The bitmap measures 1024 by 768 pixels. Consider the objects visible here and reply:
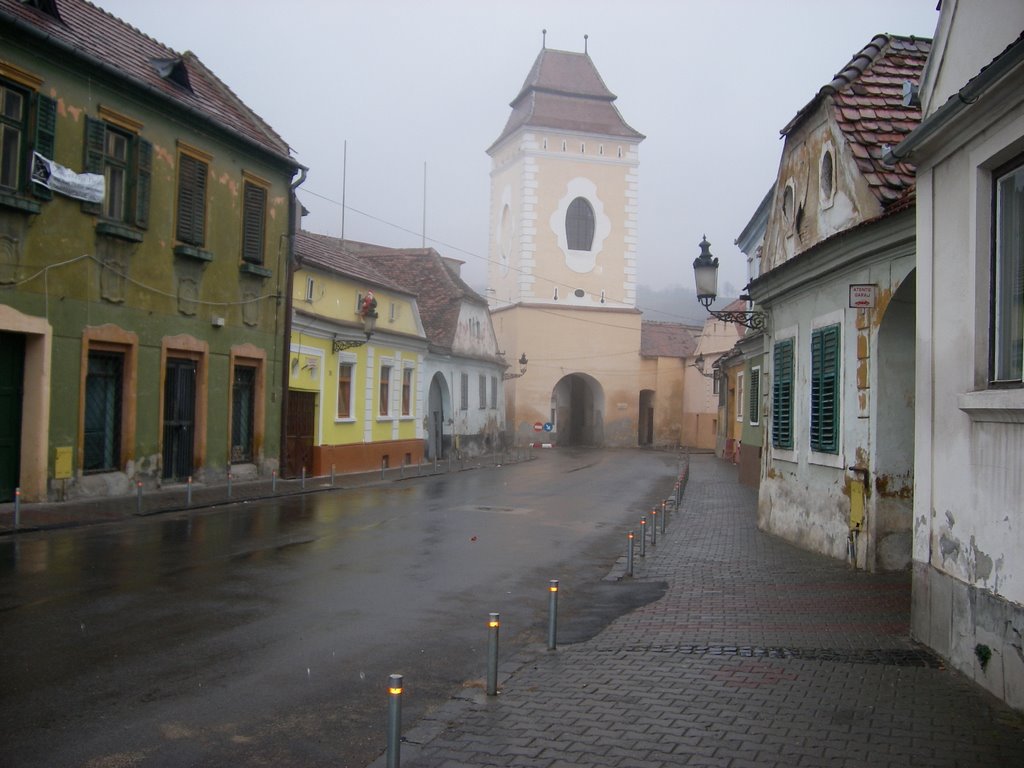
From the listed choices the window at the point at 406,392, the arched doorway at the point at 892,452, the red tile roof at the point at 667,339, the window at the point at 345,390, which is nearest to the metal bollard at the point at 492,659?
the arched doorway at the point at 892,452

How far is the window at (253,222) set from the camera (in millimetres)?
23531

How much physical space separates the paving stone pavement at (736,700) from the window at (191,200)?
15.0 meters

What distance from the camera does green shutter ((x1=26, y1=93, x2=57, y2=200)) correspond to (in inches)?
650

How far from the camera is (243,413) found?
24.2 meters

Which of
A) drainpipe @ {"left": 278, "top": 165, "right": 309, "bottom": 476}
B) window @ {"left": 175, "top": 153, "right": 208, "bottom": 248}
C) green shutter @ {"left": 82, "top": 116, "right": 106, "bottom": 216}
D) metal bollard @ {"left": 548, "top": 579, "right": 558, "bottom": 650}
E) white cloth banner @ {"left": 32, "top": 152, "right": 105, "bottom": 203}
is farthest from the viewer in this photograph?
drainpipe @ {"left": 278, "top": 165, "right": 309, "bottom": 476}

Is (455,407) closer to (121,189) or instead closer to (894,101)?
(121,189)

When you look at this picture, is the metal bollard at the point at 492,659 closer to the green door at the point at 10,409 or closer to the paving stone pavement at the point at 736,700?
the paving stone pavement at the point at 736,700

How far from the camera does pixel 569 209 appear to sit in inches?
2312

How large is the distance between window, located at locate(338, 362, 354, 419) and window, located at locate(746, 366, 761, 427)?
41.4 feet

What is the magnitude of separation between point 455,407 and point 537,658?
35089 mm

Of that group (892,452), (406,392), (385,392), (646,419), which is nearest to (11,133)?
(892,452)

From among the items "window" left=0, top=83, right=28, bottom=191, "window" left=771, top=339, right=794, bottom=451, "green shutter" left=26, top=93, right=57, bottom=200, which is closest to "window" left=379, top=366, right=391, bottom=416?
"green shutter" left=26, top=93, right=57, bottom=200

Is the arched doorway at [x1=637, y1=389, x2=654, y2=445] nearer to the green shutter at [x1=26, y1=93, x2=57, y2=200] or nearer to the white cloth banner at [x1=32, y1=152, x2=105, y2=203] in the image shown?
the white cloth banner at [x1=32, y1=152, x2=105, y2=203]

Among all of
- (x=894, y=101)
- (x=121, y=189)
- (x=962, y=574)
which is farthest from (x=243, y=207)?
(x=962, y=574)
